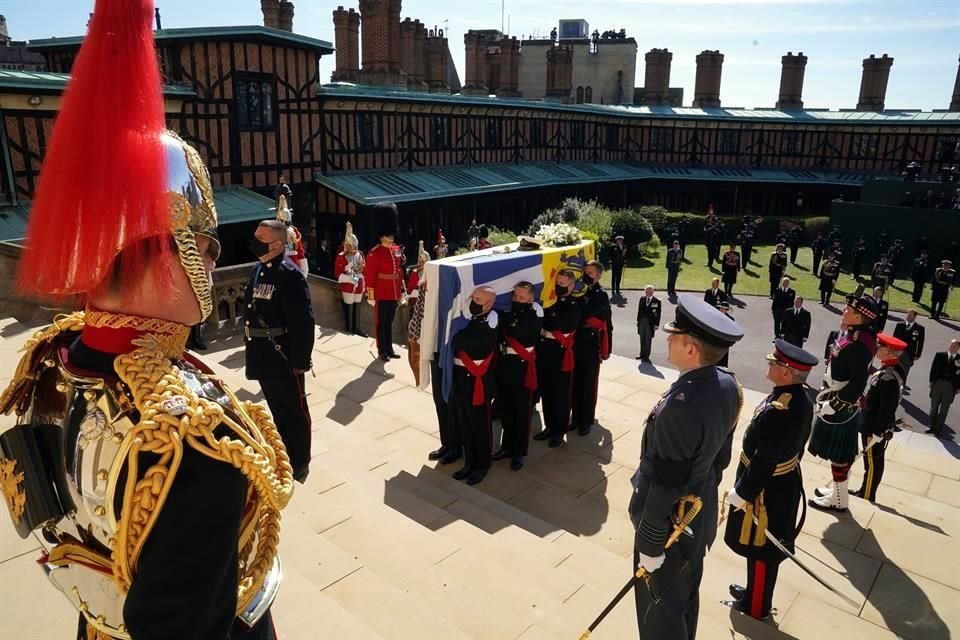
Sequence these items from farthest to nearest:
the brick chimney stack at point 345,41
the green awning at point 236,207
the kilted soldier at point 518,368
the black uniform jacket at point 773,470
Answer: the brick chimney stack at point 345,41, the green awning at point 236,207, the kilted soldier at point 518,368, the black uniform jacket at point 773,470

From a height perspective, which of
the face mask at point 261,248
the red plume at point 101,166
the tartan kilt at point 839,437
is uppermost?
the red plume at point 101,166

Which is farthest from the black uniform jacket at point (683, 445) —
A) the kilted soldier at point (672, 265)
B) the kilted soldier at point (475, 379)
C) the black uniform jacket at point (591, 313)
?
the kilted soldier at point (672, 265)

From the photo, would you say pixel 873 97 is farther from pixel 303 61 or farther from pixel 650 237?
pixel 303 61

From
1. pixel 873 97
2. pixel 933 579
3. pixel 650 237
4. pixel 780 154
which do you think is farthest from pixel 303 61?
pixel 873 97

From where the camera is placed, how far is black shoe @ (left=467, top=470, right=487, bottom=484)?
21.6 ft

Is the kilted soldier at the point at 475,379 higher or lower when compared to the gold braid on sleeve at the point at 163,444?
lower

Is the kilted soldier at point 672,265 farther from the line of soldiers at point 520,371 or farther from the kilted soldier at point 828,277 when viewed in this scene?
the line of soldiers at point 520,371

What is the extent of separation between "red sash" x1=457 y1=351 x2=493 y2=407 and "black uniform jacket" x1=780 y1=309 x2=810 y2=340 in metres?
8.73

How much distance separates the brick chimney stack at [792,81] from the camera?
3788 cm

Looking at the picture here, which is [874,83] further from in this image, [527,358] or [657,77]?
[527,358]

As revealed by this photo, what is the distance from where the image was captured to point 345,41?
28938mm

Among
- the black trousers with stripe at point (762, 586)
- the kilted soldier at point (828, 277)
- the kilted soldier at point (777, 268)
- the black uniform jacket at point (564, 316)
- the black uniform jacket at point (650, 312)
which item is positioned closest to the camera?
the black trousers with stripe at point (762, 586)

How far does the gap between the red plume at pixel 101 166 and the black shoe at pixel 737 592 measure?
4886 millimetres

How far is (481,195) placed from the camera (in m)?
25.3
